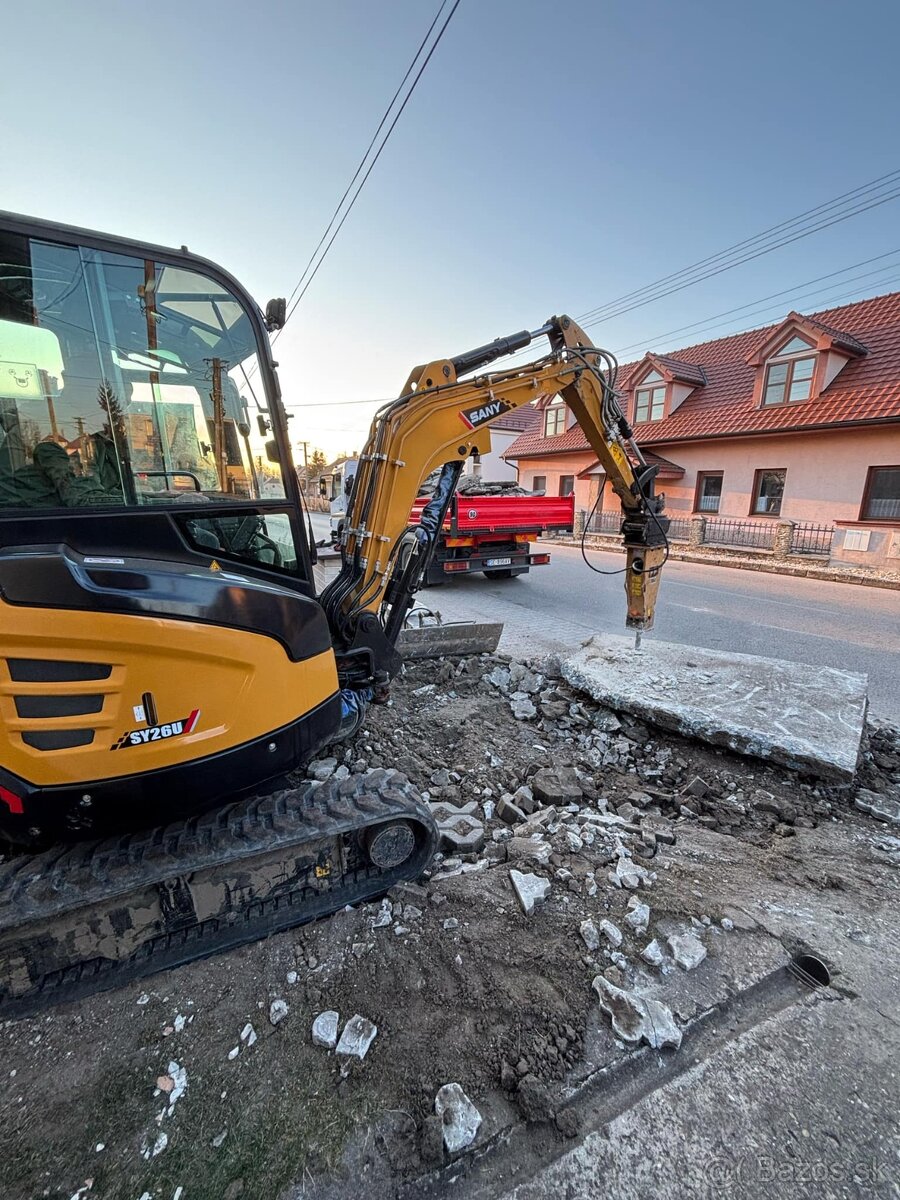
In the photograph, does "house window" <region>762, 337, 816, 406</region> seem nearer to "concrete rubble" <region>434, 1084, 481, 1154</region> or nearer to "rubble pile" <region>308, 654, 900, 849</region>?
"rubble pile" <region>308, 654, 900, 849</region>

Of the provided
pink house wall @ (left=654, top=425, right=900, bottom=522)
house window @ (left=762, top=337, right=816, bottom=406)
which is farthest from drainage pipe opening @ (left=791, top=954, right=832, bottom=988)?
house window @ (left=762, top=337, right=816, bottom=406)

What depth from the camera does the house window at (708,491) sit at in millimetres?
17078

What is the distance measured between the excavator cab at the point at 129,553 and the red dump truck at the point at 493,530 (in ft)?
21.5

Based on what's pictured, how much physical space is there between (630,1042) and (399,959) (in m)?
0.87

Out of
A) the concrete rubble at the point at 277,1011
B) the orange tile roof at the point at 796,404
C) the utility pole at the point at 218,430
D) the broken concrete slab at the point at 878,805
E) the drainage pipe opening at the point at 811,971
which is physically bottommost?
the broken concrete slab at the point at 878,805

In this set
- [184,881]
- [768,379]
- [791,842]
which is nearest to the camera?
[184,881]

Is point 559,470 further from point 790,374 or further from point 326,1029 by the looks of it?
point 326,1029

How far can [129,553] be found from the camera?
→ 197 cm

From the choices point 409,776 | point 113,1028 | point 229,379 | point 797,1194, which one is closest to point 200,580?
point 229,379

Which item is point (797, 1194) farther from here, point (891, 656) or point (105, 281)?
point (891, 656)

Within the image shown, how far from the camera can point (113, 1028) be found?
6.23 ft

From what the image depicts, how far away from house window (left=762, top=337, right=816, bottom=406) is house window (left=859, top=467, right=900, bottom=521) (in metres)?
3.11

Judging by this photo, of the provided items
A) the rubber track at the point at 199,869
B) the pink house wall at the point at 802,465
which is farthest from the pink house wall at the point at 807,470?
the rubber track at the point at 199,869

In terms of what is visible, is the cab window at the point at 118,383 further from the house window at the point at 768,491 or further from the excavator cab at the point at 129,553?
the house window at the point at 768,491
